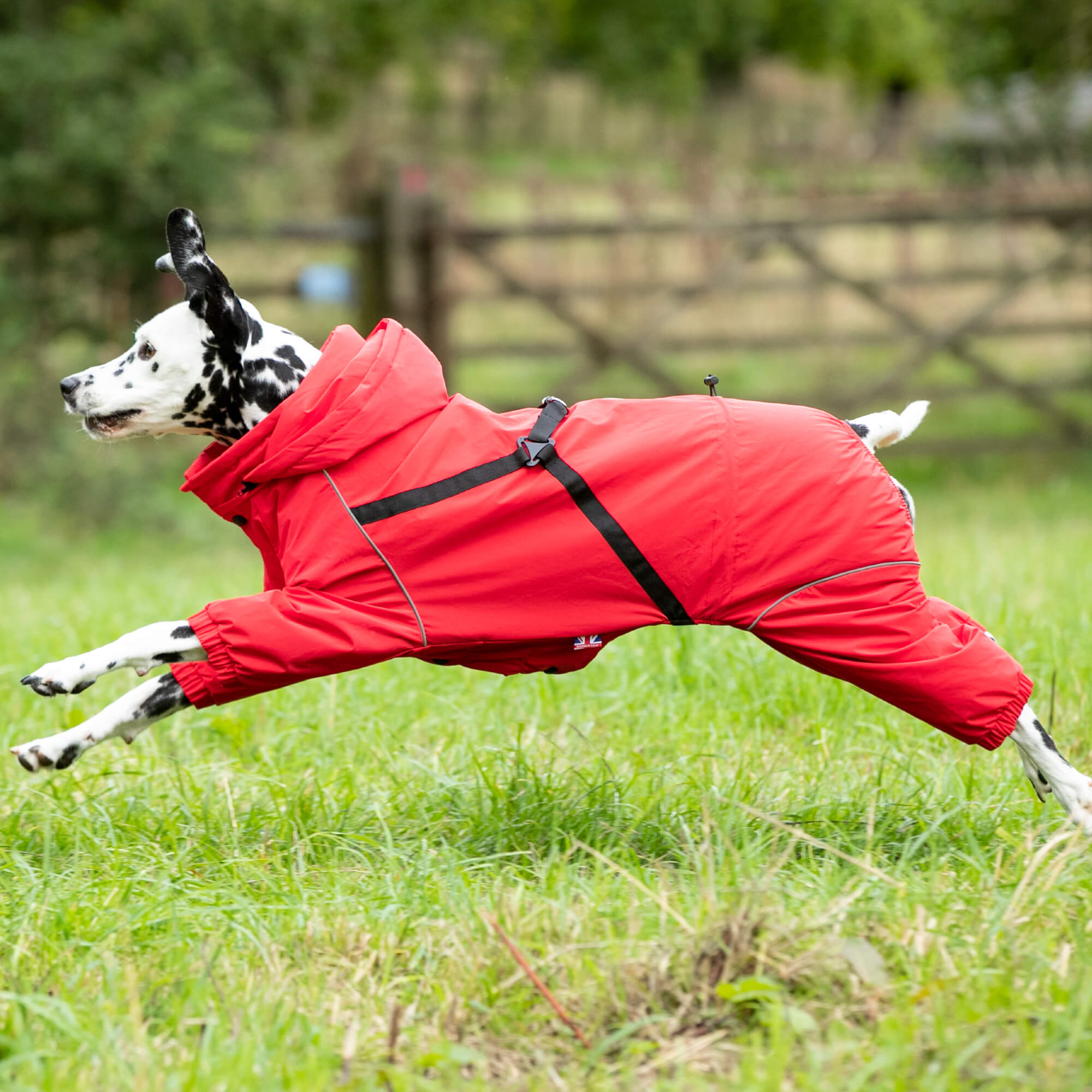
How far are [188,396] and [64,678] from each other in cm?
75

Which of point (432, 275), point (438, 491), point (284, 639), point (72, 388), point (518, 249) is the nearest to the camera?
point (284, 639)

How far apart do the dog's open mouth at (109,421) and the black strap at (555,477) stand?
0.74 m

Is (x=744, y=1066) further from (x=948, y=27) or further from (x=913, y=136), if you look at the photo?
(x=913, y=136)

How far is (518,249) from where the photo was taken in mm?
13055

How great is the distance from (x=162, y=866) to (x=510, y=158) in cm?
2642

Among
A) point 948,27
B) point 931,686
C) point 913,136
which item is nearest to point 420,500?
point 931,686

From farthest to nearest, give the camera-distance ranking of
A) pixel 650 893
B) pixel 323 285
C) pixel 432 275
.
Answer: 1. pixel 432 275
2. pixel 323 285
3. pixel 650 893

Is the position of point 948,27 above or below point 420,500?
above

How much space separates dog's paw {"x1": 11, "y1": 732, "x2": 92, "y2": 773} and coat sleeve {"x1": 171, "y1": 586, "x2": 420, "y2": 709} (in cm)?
31

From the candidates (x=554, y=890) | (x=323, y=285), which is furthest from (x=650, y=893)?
(x=323, y=285)

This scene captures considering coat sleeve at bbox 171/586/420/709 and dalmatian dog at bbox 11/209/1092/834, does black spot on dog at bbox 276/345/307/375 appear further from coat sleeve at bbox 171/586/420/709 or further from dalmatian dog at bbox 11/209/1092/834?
coat sleeve at bbox 171/586/420/709

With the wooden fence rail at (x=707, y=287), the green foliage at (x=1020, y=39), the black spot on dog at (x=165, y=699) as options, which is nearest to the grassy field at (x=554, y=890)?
the black spot on dog at (x=165, y=699)

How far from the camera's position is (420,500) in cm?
304

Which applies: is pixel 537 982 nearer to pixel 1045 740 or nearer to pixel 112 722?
pixel 112 722
